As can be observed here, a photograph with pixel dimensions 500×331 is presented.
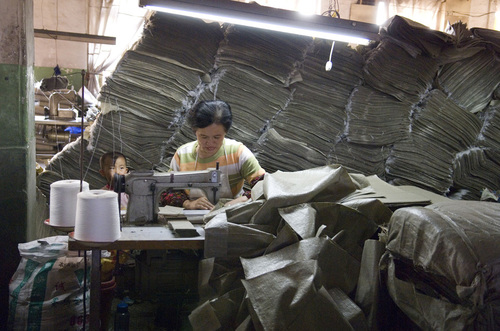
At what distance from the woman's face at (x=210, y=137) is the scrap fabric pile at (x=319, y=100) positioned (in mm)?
361

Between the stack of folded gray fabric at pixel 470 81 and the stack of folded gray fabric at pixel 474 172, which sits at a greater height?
the stack of folded gray fabric at pixel 470 81

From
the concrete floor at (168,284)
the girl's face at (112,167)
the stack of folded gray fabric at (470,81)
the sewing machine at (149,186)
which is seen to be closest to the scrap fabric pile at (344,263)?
Result: the sewing machine at (149,186)

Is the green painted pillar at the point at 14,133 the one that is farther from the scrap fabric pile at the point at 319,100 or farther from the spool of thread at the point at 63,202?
the spool of thread at the point at 63,202

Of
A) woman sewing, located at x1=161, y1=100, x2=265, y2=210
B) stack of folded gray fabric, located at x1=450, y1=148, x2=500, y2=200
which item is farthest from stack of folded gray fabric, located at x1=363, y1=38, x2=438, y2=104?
woman sewing, located at x1=161, y1=100, x2=265, y2=210

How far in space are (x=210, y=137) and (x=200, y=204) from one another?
1.56ft

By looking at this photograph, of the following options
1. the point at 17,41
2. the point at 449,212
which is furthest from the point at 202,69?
the point at 449,212

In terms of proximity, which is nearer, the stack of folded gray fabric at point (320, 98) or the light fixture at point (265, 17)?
the light fixture at point (265, 17)

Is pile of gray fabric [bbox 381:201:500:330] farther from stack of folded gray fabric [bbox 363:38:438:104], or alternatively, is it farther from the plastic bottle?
stack of folded gray fabric [bbox 363:38:438:104]

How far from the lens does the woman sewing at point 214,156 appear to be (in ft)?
9.29

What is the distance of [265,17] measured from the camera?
8.21 feet

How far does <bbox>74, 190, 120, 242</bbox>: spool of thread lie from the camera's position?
1.89m

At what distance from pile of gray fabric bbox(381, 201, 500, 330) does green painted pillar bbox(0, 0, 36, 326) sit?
212 centimetres

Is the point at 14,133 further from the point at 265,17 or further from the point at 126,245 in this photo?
the point at 265,17

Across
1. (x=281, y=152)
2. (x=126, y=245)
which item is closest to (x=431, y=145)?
(x=281, y=152)
